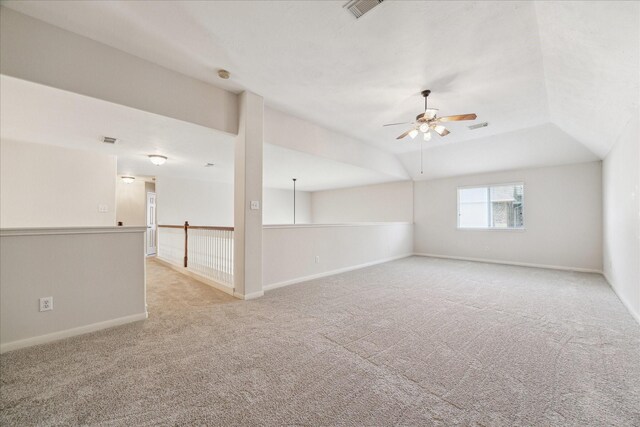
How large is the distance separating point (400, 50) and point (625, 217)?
147 inches

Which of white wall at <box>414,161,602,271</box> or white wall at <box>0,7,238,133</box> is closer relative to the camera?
white wall at <box>0,7,238,133</box>

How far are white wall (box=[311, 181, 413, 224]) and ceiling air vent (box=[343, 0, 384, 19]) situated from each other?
6.39m

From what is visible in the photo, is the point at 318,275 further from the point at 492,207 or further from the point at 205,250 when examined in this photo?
the point at 492,207

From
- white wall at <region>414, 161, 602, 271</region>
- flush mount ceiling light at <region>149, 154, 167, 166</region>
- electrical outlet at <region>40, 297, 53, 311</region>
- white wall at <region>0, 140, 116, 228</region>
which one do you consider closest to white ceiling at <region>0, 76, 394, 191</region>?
flush mount ceiling light at <region>149, 154, 167, 166</region>

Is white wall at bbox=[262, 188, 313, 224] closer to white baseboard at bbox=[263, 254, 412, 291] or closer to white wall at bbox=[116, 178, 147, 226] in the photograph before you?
white wall at bbox=[116, 178, 147, 226]

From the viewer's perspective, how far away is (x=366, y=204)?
9.09 metres

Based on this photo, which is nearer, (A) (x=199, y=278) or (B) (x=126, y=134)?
(B) (x=126, y=134)

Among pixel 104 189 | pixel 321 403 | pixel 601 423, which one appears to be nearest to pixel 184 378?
pixel 321 403

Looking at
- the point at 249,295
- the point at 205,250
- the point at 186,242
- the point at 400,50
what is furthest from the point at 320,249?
the point at 400,50

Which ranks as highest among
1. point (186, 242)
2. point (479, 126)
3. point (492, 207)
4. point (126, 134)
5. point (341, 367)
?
point (479, 126)

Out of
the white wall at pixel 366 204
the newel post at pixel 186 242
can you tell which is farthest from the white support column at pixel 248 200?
the white wall at pixel 366 204

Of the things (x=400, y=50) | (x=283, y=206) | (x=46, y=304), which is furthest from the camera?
(x=283, y=206)

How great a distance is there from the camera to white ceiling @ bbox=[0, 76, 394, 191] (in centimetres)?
278

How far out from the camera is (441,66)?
9.70ft
